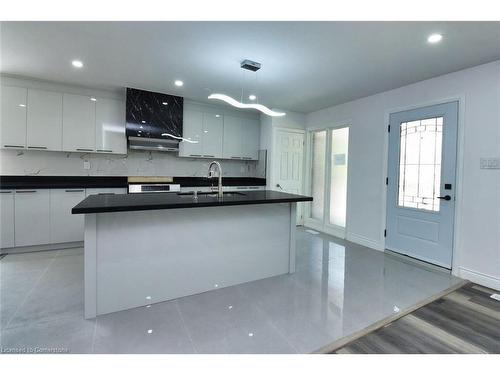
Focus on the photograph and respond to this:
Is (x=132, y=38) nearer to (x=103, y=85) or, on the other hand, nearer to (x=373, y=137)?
(x=103, y=85)

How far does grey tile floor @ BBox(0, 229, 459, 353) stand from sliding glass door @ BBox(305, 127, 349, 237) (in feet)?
5.48

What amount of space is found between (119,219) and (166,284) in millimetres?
760

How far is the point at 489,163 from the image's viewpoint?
2822 mm

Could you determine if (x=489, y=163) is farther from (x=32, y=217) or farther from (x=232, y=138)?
(x=32, y=217)

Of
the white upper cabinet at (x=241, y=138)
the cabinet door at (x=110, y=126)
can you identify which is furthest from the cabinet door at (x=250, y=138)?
the cabinet door at (x=110, y=126)

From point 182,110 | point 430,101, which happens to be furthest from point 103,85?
point 430,101

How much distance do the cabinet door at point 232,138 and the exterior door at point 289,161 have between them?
0.78 m

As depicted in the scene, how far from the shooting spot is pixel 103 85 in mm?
3877

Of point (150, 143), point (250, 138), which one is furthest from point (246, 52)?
point (250, 138)

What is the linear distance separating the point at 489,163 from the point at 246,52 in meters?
2.99

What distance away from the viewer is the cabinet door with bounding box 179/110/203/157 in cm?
466

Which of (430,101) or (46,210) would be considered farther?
(46,210)

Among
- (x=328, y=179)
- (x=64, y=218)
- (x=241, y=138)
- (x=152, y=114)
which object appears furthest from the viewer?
(x=241, y=138)

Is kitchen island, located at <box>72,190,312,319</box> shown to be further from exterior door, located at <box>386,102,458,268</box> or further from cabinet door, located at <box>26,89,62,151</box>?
cabinet door, located at <box>26,89,62,151</box>
